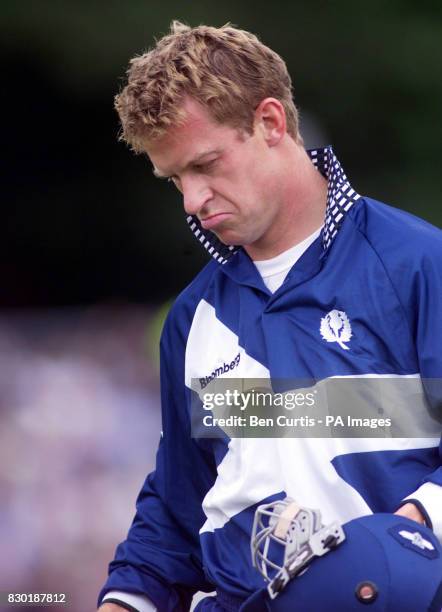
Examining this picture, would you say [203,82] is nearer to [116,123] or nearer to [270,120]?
[270,120]

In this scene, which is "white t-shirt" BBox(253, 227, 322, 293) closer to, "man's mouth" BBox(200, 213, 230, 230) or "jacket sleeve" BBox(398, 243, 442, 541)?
"man's mouth" BBox(200, 213, 230, 230)

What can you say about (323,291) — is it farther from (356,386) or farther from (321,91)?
(321,91)

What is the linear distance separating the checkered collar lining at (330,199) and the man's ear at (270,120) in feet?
0.30

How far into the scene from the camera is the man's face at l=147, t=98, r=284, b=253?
6.87ft

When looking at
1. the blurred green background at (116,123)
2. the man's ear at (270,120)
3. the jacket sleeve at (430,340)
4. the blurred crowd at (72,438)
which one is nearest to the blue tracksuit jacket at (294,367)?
the jacket sleeve at (430,340)

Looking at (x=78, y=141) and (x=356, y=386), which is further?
(x=78, y=141)

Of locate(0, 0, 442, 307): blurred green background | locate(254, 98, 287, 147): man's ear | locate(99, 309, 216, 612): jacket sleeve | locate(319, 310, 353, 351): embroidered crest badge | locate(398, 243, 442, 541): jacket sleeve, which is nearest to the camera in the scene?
locate(398, 243, 442, 541): jacket sleeve

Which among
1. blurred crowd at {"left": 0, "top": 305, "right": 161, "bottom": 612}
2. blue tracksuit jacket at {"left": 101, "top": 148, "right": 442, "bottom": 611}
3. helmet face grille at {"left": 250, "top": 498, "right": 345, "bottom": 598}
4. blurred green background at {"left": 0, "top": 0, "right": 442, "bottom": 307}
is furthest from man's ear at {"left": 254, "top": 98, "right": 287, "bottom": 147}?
blurred crowd at {"left": 0, "top": 305, "right": 161, "bottom": 612}

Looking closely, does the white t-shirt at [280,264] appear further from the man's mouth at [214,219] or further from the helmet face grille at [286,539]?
the helmet face grille at [286,539]

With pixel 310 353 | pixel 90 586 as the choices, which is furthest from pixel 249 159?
pixel 90 586

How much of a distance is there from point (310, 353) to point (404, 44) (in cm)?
201

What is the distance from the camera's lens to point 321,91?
3887 millimetres

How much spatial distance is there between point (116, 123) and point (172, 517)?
1950 millimetres

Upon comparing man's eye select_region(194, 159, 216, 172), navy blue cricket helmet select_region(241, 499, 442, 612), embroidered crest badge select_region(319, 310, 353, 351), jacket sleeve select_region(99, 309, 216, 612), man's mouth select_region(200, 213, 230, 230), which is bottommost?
navy blue cricket helmet select_region(241, 499, 442, 612)
